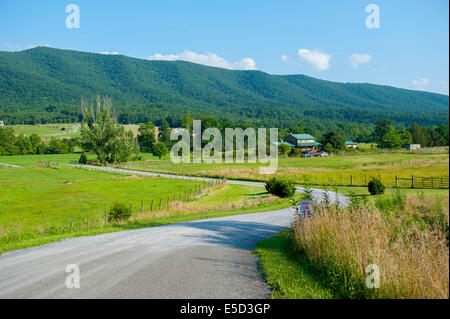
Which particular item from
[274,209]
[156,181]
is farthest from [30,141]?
[274,209]

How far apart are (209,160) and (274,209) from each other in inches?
2577

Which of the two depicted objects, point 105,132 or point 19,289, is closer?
point 19,289

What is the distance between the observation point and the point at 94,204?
30.2 m

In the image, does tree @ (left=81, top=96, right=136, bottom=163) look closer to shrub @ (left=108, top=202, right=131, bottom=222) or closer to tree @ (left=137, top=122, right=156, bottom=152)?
tree @ (left=137, top=122, right=156, bottom=152)

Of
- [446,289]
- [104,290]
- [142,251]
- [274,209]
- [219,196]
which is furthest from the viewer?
[219,196]

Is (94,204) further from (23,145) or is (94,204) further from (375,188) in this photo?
(23,145)

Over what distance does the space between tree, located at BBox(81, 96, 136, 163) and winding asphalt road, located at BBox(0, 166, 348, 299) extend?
7468 cm

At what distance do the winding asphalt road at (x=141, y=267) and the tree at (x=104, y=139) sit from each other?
7468 centimetres

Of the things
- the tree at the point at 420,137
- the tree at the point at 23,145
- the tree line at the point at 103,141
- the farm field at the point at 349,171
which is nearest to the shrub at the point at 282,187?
the farm field at the point at 349,171

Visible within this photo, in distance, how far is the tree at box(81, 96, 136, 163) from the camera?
277 feet

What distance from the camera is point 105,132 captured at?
285 ft

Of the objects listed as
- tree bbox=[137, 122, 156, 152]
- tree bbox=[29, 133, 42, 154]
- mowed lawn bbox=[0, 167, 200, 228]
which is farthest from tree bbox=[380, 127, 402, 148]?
tree bbox=[29, 133, 42, 154]
